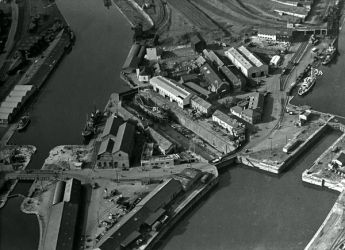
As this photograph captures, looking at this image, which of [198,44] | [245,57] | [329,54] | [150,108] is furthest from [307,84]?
[150,108]

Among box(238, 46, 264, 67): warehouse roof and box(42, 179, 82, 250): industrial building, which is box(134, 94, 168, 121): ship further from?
box(238, 46, 264, 67): warehouse roof

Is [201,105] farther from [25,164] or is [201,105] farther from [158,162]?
[25,164]

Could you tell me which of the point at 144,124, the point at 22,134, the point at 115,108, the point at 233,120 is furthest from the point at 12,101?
the point at 233,120

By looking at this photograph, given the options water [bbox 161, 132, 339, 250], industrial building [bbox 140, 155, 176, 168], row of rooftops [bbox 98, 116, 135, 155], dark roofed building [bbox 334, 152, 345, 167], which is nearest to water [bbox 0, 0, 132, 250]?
row of rooftops [bbox 98, 116, 135, 155]

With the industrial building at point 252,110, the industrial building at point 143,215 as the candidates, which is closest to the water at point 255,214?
the industrial building at point 143,215

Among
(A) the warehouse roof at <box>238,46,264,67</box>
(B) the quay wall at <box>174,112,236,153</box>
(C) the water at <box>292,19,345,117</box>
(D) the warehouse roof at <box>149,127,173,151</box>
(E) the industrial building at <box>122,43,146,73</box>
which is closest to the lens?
(B) the quay wall at <box>174,112,236,153</box>

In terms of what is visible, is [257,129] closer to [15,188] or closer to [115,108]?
[115,108]

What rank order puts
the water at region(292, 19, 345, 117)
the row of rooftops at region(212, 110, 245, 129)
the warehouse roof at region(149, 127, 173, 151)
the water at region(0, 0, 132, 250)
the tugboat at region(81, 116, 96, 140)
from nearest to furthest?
the water at region(0, 0, 132, 250)
the warehouse roof at region(149, 127, 173, 151)
the row of rooftops at region(212, 110, 245, 129)
the tugboat at region(81, 116, 96, 140)
the water at region(292, 19, 345, 117)
